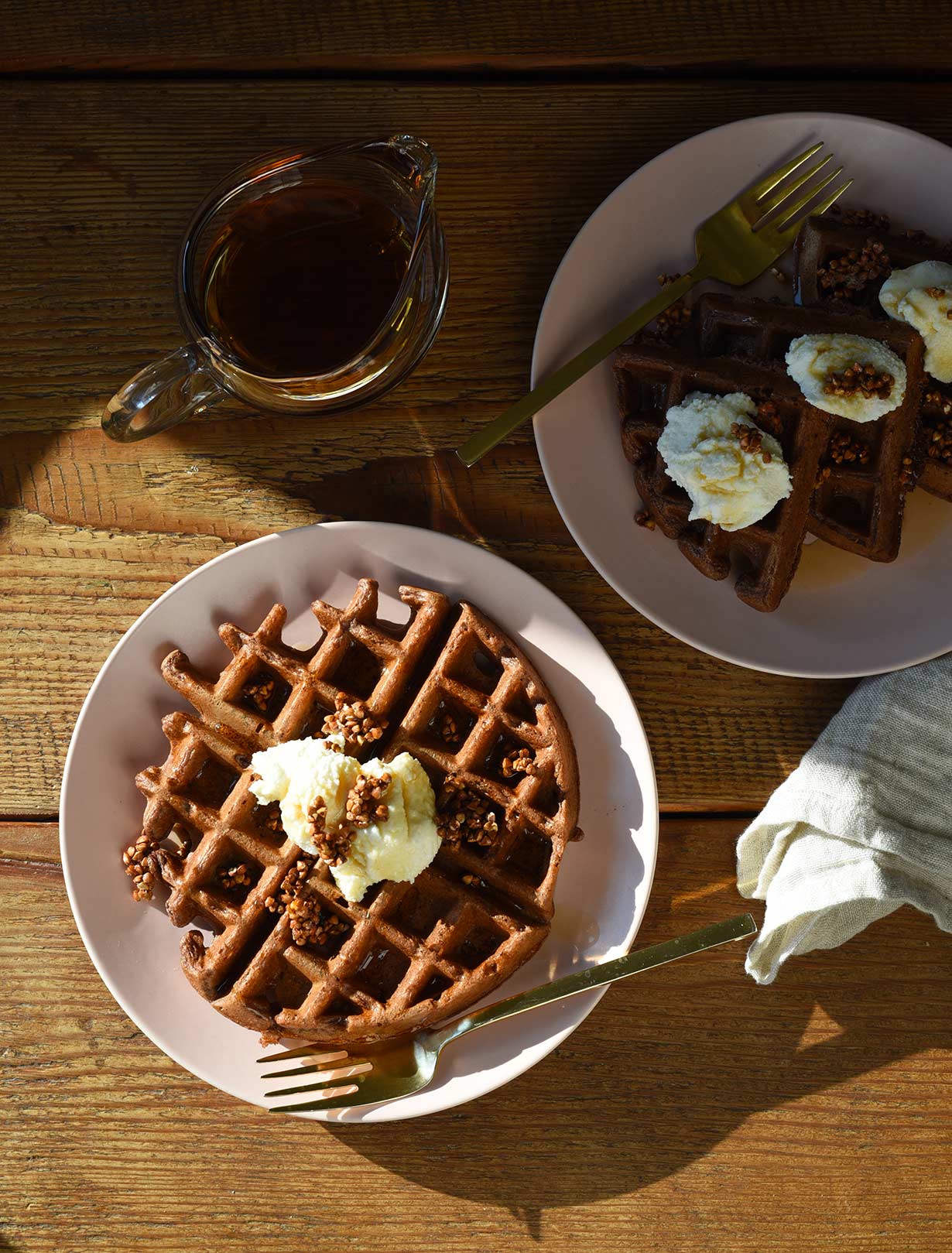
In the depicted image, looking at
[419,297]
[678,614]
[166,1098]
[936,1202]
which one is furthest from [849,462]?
[166,1098]

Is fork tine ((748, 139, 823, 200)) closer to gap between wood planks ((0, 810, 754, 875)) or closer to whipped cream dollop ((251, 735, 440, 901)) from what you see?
whipped cream dollop ((251, 735, 440, 901))

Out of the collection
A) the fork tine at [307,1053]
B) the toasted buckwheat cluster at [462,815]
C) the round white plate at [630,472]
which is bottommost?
the fork tine at [307,1053]

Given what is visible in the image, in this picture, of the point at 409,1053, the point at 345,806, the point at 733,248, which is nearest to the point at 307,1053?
the point at 409,1053

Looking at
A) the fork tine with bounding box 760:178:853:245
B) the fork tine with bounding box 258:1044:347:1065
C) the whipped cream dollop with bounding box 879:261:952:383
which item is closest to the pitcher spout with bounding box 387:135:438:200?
the fork tine with bounding box 760:178:853:245

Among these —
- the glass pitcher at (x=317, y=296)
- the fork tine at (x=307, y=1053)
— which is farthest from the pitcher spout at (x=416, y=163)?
the fork tine at (x=307, y=1053)

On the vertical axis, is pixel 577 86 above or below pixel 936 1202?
above

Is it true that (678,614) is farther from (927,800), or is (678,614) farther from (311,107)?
(311,107)

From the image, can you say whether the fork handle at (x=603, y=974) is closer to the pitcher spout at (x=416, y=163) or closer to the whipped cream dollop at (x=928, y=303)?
the whipped cream dollop at (x=928, y=303)
